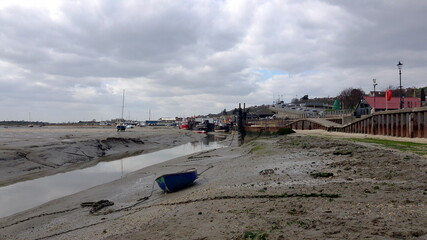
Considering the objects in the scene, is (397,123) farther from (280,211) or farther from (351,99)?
(351,99)

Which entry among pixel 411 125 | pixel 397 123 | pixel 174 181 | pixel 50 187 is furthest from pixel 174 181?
pixel 397 123

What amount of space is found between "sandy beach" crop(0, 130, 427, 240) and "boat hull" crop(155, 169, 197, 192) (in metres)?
0.41

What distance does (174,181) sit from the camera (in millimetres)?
14227

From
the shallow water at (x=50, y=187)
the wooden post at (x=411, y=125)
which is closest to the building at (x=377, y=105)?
the wooden post at (x=411, y=125)

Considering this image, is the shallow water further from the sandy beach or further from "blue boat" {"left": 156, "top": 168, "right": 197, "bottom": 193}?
"blue boat" {"left": 156, "top": 168, "right": 197, "bottom": 193}

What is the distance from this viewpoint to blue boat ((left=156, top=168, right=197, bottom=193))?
46.0 ft

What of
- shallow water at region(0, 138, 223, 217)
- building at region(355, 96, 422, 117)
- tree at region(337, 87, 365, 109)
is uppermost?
tree at region(337, 87, 365, 109)

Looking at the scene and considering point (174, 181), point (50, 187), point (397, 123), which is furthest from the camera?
point (397, 123)

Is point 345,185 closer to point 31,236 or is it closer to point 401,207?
point 401,207

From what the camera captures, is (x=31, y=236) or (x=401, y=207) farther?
(x=31, y=236)

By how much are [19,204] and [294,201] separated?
13652 mm

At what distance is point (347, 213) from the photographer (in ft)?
22.4

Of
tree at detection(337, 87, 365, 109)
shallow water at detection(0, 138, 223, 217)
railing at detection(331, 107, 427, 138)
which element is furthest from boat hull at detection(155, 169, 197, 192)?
tree at detection(337, 87, 365, 109)

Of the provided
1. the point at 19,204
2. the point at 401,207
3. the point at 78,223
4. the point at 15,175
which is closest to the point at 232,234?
the point at 401,207
